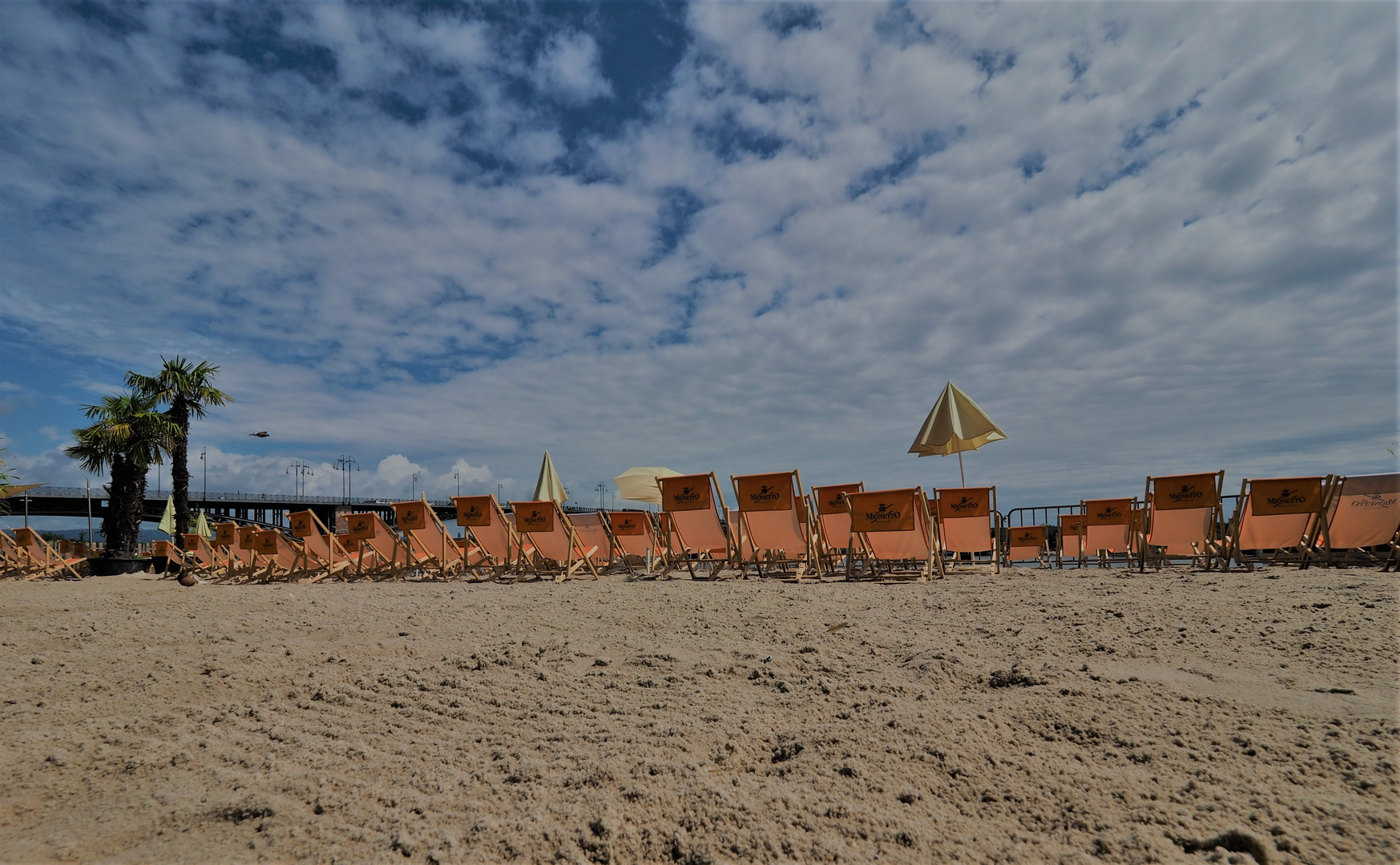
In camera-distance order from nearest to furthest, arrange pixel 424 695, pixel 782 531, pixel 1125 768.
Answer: pixel 1125 768
pixel 424 695
pixel 782 531

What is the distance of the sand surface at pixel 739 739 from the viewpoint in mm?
2055

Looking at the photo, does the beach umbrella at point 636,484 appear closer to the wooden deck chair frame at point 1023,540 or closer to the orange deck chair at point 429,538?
the orange deck chair at point 429,538

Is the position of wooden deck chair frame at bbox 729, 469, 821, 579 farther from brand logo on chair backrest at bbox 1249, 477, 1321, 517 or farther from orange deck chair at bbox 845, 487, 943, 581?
brand logo on chair backrest at bbox 1249, 477, 1321, 517

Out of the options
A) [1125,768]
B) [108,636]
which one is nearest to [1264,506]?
[1125,768]

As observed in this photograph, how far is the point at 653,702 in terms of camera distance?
317 centimetres

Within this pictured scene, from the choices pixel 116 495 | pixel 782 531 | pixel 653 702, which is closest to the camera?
pixel 653 702

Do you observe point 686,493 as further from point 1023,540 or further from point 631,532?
point 1023,540

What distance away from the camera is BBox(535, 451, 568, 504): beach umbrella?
15.5 meters

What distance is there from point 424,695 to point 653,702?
1208 mm

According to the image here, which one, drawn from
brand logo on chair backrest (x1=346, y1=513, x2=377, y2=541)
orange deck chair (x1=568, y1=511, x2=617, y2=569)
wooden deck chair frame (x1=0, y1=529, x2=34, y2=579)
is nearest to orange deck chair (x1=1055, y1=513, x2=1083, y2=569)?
orange deck chair (x1=568, y1=511, x2=617, y2=569)

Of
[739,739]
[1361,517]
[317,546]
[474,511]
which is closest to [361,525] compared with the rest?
[317,546]

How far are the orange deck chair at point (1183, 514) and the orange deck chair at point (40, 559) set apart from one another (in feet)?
66.3

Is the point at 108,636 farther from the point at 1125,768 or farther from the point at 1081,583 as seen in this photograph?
the point at 1081,583

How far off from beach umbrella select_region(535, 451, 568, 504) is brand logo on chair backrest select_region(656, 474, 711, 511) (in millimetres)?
7302
